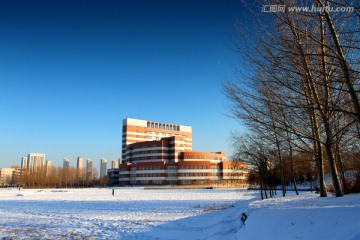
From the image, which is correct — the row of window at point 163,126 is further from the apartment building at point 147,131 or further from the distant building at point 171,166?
the distant building at point 171,166

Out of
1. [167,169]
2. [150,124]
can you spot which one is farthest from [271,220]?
[150,124]

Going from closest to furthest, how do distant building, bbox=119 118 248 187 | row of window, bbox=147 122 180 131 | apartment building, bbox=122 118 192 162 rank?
distant building, bbox=119 118 248 187
apartment building, bbox=122 118 192 162
row of window, bbox=147 122 180 131

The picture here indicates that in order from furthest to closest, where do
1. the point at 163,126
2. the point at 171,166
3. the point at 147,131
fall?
the point at 163,126, the point at 147,131, the point at 171,166

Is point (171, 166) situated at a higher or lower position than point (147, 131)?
lower

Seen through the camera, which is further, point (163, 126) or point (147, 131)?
point (163, 126)

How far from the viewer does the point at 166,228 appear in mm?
13680

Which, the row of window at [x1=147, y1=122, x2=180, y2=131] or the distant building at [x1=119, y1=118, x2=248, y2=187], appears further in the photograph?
the row of window at [x1=147, y1=122, x2=180, y2=131]

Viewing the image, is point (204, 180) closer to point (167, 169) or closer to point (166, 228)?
point (167, 169)

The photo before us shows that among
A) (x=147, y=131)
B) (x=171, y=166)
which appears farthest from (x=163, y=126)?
(x=171, y=166)

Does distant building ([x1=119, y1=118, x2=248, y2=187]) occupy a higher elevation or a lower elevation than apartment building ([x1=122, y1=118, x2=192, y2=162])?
lower

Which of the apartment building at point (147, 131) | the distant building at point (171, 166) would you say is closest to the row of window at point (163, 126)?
the apartment building at point (147, 131)

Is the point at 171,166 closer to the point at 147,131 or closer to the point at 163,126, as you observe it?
the point at 147,131

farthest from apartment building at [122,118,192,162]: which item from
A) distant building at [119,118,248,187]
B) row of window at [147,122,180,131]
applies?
distant building at [119,118,248,187]

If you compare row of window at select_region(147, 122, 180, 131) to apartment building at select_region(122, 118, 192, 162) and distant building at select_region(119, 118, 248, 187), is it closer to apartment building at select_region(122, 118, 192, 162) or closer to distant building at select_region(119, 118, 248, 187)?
apartment building at select_region(122, 118, 192, 162)
